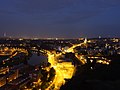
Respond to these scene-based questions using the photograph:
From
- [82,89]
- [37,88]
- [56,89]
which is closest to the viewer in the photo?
[82,89]

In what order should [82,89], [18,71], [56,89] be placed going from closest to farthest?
[82,89]
[56,89]
[18,71]

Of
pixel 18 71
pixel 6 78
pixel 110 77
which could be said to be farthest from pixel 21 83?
pixel 110 77

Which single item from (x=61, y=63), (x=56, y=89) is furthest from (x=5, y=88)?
(x=61, y=63)

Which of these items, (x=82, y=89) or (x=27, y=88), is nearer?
(x=82, y=89)

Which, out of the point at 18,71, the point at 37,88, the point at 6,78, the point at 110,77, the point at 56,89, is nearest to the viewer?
the point at 110,77

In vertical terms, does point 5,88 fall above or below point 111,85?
below

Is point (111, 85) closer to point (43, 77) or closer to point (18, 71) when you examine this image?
point (43, 77)

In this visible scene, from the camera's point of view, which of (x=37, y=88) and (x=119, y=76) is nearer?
(x=119, y=76)

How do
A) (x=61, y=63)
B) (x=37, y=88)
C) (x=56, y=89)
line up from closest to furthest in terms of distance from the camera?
Answer: (x=56, y=89)
(x=37, y=88)
(x=61, y=63)

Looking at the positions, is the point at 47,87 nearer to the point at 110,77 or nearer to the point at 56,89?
the point at 56,89
